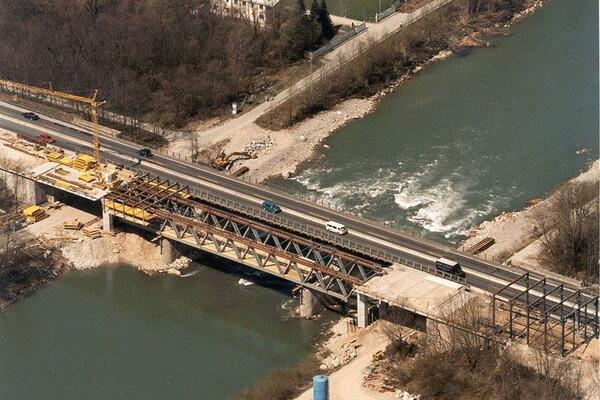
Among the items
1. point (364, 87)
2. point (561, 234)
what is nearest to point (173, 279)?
point (561, 234)

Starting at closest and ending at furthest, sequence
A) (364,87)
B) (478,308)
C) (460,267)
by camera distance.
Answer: (478,308) < (460,267) < (364,87)

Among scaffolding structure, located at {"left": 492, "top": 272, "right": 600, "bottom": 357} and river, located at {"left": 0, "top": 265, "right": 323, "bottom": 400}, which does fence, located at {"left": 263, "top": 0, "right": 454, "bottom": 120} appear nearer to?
river, located at {"left": 0, "top": 265, "right": 323, "bottom": 400}

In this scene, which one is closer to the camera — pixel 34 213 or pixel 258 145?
pixel 34 213

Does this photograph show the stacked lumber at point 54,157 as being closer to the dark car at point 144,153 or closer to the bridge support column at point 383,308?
the dark car at point 144,153

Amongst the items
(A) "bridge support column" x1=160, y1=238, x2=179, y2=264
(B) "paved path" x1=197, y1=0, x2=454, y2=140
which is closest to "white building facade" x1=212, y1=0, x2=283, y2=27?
(B) "paved path" x1=197, y1=0, x2=454, y2=140

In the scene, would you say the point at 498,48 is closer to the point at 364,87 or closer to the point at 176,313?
the point at 364,87

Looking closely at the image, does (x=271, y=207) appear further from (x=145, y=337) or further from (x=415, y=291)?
(x=415, y=291)

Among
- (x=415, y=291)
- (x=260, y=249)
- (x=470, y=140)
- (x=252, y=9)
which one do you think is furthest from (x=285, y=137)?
(x=415, y=291)
